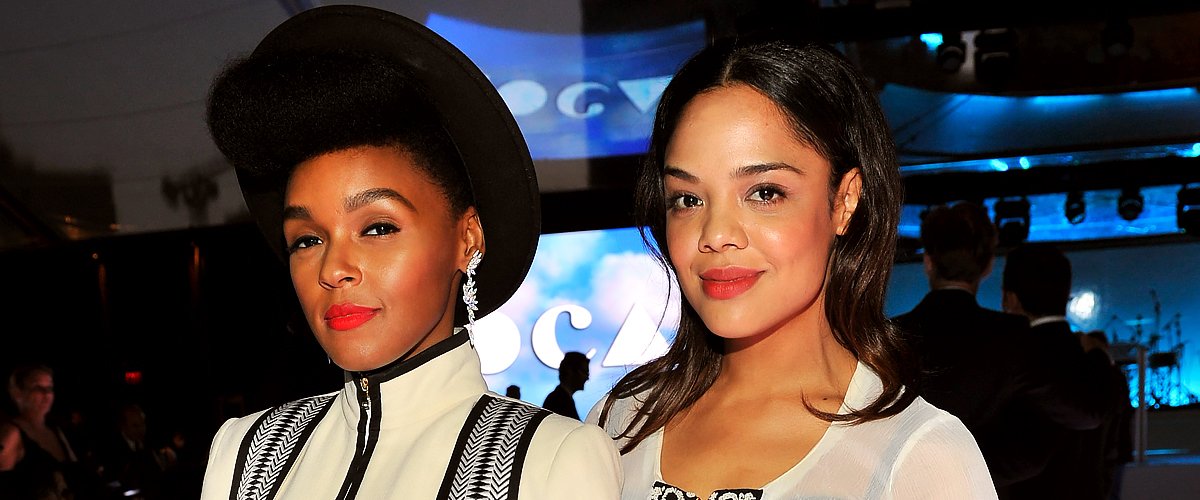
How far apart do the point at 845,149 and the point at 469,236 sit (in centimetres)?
58

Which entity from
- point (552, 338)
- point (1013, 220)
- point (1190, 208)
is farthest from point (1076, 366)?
point (1190, 208)

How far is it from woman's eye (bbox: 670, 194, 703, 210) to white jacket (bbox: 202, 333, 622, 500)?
393 millimetres

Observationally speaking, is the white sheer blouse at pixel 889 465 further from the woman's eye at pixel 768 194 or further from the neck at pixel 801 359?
the woman's eye at pixel 768 194

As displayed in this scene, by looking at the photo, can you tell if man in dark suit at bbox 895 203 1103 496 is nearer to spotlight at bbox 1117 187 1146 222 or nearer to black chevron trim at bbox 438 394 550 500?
black chevron trim at bbox 438 394 550 500

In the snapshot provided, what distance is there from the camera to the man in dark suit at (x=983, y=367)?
2869 millimetres

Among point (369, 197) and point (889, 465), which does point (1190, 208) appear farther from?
point (369, 197)

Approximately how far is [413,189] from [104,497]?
12.7 feet

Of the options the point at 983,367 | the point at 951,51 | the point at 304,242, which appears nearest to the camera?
the point at 304,242

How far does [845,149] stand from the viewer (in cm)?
168

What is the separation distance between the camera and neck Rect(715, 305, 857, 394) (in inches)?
67.7

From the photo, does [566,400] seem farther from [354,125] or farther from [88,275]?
[88,275]

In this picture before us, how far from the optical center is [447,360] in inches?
57.6

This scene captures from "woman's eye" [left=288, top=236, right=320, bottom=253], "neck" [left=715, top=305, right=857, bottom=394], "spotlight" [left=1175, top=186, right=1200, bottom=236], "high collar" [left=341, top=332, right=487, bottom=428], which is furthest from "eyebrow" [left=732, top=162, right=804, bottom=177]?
"spotlight" [left=1175, top=186, right=1200, bottom=236]

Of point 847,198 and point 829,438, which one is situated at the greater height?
point 847,198
